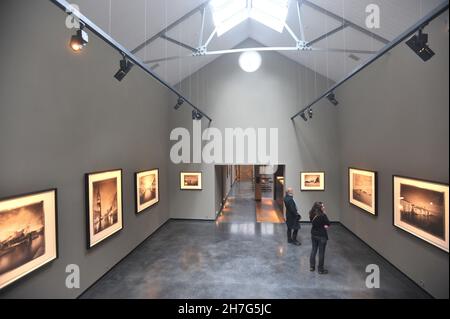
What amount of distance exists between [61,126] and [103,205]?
199 centimetres

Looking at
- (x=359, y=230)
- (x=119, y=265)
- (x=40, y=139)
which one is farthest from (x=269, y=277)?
(x=40, y=139)

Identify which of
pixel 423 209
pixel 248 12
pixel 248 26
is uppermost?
pixel 248 26

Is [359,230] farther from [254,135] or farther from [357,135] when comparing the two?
[254,135]

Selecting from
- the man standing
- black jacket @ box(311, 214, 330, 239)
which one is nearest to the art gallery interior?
the man standing


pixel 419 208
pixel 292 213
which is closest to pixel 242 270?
pixel 292 213

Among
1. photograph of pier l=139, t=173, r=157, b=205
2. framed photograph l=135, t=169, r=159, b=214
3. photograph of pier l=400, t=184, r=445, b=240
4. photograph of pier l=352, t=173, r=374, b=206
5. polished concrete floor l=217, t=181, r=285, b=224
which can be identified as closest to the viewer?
photograph of pier l=400, t=184, r=445, b=240

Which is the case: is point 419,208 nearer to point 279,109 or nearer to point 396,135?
point 396,135

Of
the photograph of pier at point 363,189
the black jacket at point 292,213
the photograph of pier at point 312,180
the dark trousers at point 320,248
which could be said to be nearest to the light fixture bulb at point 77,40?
the dark trousers at point 320,248

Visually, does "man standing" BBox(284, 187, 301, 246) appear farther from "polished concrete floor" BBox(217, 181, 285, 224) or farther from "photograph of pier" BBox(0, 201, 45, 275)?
"photograph of pier" BBox(0, 201, 45, 275)

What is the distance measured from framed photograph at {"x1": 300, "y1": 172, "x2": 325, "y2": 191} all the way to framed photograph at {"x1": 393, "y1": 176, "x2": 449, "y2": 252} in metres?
4.19

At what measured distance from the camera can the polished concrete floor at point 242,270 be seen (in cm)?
455

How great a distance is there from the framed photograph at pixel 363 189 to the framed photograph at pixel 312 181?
129 cm

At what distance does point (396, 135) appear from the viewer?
5.09 meters

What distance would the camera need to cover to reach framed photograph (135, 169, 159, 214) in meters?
7.00
